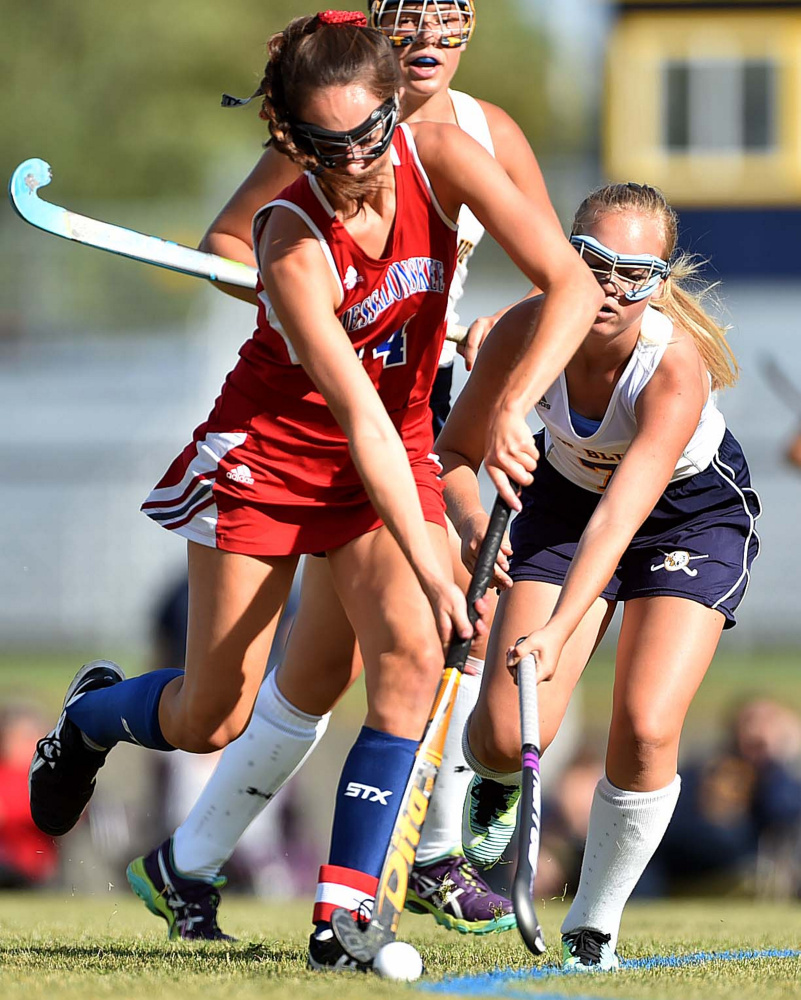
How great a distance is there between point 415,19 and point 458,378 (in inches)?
290

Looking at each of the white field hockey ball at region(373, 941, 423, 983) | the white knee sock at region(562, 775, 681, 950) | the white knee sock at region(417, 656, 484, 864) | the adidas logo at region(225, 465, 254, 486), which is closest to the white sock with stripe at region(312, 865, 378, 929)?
the white field hockey ball at region(373, 941, 423, 983)

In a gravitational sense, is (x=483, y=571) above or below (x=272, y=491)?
below

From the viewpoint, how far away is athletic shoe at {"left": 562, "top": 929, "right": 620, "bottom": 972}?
3.74 metres

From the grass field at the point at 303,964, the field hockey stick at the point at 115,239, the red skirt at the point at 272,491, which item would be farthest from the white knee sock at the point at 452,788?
the field hockey stick at the point at 115,239

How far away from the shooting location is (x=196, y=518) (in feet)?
12.4

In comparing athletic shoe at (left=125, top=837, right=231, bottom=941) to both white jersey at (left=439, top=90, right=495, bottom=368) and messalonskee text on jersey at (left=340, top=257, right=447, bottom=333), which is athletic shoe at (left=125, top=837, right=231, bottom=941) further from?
messalonskee text on jersey at (left=340, top=257, right=447, bottom=333)

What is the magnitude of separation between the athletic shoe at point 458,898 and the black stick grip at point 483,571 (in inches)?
43.9

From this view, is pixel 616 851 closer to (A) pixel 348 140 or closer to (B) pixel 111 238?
(A) pixel 348 140

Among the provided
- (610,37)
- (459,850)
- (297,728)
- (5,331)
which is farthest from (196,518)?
(610,37)

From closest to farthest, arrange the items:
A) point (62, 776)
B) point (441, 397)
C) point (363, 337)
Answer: point (363, 337) < point (62, 776) < point (441, 397)

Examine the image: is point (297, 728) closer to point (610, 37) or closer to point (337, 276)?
point (337, 276)

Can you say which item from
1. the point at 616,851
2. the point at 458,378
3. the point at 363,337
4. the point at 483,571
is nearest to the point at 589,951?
the point at 616,851

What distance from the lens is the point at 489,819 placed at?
422cm

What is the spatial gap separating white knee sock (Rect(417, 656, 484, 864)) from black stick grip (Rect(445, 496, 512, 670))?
1.01 m
